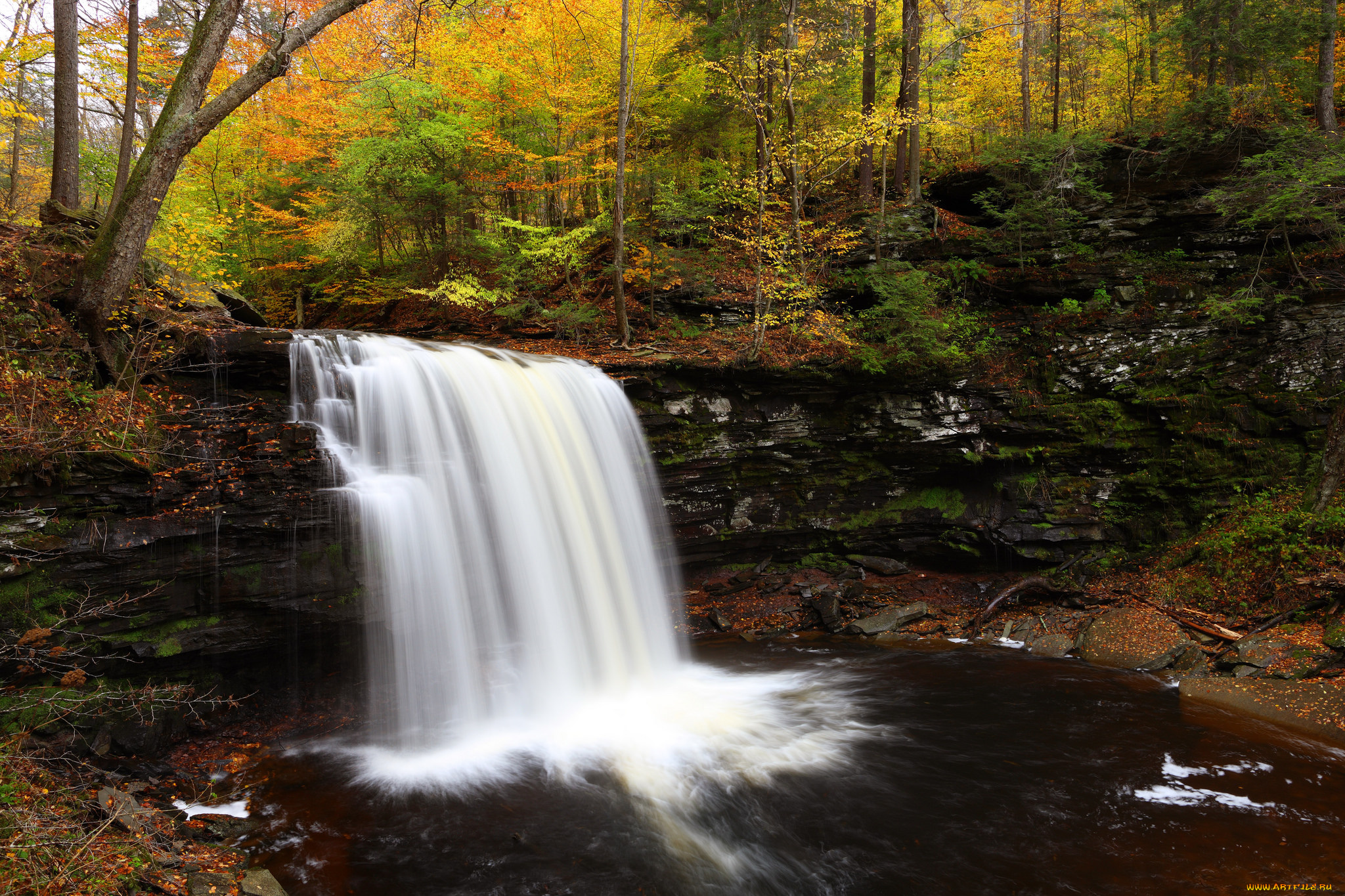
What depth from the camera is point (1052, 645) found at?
30.5ft

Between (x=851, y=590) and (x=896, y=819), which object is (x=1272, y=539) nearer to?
(x=851, y=590)

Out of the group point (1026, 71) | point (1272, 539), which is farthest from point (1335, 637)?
point (1026, 71)

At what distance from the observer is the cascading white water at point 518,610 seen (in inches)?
267

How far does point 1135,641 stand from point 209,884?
422 inches

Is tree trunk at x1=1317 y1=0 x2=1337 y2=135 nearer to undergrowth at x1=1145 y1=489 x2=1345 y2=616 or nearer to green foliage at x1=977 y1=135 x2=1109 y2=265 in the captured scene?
green foliage at x1=977 y1=135 x2=1109 y2=265

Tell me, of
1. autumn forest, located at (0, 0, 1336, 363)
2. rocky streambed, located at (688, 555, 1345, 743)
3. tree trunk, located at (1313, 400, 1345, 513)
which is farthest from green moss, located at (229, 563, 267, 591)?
tree trunk, located at (1313, 400, 1345, 513)

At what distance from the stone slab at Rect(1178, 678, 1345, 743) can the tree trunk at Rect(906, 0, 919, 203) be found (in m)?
11.7

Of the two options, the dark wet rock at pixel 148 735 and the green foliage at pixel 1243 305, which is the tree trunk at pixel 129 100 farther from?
the green foliage at pixel 1243 305

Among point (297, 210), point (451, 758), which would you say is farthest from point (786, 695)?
point (297, 210)

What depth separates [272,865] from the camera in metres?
4.87

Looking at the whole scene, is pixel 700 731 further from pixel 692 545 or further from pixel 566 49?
pixel 566 49

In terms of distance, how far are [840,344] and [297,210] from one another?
15.4 m

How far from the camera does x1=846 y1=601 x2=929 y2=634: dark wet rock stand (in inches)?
404

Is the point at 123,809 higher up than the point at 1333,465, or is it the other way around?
the point at 1333,465
